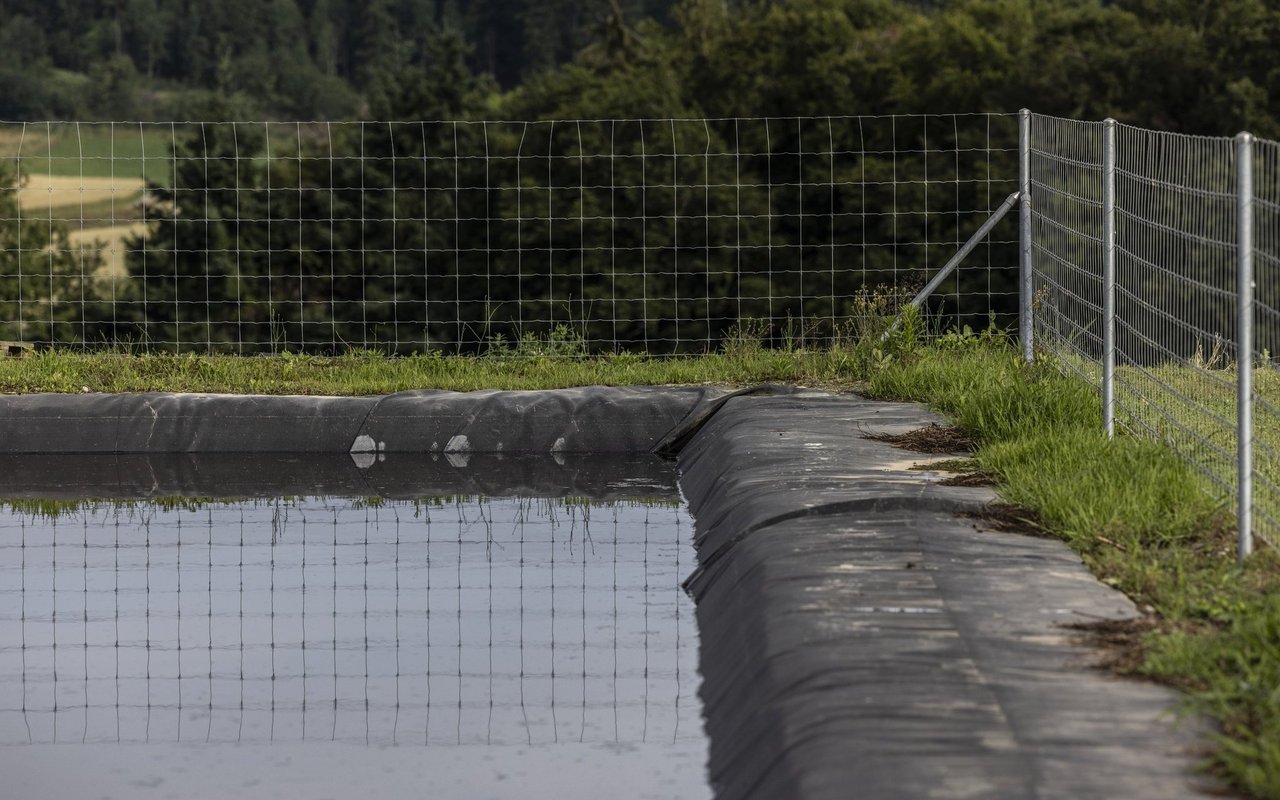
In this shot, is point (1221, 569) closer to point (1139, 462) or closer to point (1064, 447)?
point (1139, 462)

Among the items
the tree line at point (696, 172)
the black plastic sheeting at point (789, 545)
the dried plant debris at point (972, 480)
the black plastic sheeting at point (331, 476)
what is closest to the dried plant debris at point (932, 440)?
the black plastic sheeting at point (789, 545)

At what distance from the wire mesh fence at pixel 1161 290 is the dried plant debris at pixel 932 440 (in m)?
0.72

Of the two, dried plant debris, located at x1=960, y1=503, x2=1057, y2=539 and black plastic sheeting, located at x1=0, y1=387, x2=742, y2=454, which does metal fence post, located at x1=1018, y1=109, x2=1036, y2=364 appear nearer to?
black plastic sheeting, located at x1=0, y1=387, x2=742, y2=454

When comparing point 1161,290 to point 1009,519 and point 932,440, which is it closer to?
point 932,440

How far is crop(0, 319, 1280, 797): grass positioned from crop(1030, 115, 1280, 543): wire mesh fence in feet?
0.60

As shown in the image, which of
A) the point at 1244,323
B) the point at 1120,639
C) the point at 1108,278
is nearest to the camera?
the point at 1120,639

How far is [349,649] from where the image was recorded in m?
7.21

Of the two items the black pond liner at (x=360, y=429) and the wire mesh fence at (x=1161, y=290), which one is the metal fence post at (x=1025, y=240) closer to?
the wire mesh fence at (x=1161, y=290)

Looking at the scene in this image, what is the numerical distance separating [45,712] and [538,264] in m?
28.5

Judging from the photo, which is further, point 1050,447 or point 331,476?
point 331,476

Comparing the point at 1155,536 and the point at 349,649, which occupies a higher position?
the point at 1155,536

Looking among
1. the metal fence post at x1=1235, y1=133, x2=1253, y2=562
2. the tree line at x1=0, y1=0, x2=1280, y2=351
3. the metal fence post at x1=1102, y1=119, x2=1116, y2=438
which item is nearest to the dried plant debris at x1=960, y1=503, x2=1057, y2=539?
the metal fence post at x1=1235, y1=133, x2=1253, y2=562

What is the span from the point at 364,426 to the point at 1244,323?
266 inches

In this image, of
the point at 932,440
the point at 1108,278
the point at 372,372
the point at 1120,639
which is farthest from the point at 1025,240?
the point at 1120,639
